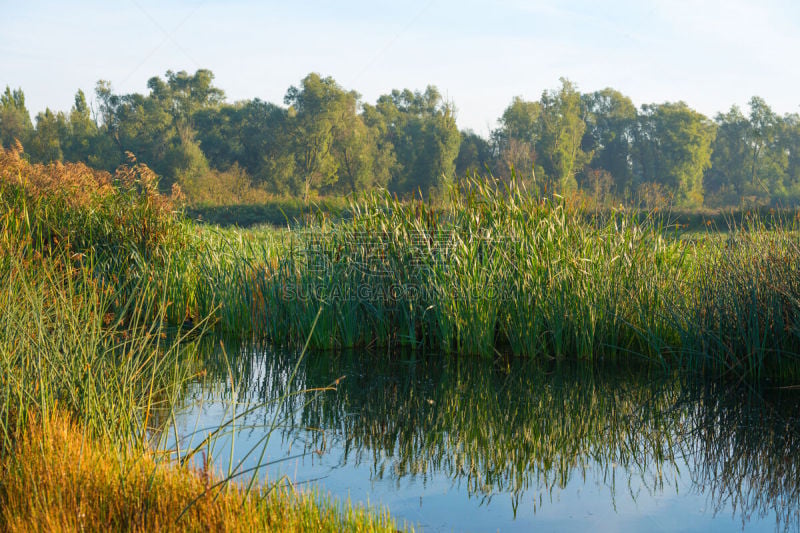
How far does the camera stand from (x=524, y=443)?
4312 mm

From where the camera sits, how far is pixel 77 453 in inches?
115

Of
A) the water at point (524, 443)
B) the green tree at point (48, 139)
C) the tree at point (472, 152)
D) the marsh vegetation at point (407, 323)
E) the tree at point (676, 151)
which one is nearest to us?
the marsh vegetation at point (407, 323)

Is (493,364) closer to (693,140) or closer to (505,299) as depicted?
(505,299)

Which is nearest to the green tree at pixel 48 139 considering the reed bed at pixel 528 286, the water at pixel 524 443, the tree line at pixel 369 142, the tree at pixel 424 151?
the tree line at pixel 369 142

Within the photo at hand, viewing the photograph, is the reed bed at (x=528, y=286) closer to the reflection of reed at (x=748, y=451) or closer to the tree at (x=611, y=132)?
the reflection of reed at (x=748, y=451)

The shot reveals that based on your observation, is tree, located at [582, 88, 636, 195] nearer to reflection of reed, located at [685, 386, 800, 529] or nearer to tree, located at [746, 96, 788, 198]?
tree, located at [746, 96, 788, 198]

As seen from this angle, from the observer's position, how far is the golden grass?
8.41ft

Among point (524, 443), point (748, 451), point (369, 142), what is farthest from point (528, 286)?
point (369, 142)

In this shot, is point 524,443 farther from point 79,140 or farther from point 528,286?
point 79,140

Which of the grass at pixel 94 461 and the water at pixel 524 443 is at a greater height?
the grass at pixel 94 461

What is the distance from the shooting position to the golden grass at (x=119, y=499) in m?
2.56

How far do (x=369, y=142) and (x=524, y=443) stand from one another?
158ft

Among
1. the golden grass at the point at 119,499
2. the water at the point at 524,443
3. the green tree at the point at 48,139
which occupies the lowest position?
the water at the point at 524,443

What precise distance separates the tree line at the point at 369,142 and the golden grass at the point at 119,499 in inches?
1255
